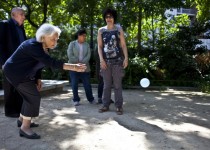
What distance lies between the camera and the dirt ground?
4.43m

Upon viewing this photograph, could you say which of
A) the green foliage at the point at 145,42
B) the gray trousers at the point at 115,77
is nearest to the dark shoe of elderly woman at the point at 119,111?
the gray trousers at the point at 115,77

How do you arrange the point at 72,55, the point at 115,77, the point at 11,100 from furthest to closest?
the point at 72,55
the point at 115,77
the point at 11,100

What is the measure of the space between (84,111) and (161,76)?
6321 millimetres

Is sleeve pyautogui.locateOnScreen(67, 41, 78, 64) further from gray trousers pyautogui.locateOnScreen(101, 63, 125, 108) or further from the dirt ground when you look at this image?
gray trousers pyautogui.locateOnScreen(101, 63, 125, 108)

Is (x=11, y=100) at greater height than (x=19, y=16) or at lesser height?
lesser

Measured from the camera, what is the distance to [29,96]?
4.57 meters

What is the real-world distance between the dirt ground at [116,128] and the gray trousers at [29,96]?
14.5 inches

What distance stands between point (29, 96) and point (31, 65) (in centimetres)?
41

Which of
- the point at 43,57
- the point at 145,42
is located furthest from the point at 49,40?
the point at 145,42

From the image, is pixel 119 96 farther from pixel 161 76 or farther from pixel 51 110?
pixel 161 76

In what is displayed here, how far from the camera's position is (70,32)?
57.8 feet

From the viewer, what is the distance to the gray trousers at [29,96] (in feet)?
14.9

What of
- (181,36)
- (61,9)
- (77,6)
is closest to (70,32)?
(61,9)

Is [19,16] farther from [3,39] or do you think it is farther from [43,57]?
[43,57]
